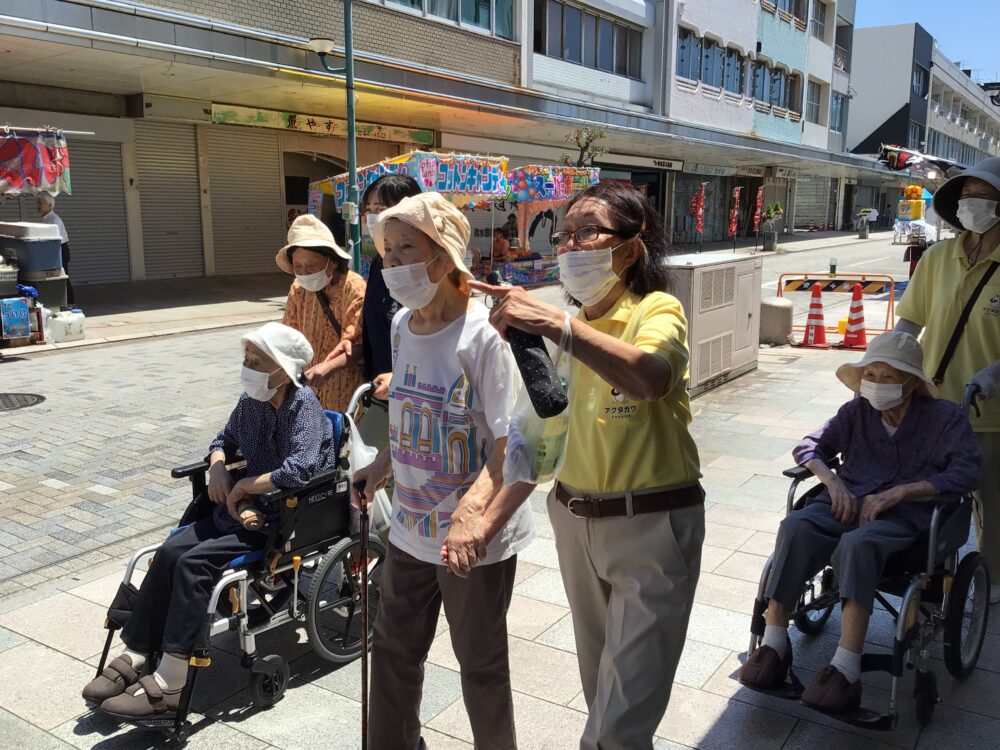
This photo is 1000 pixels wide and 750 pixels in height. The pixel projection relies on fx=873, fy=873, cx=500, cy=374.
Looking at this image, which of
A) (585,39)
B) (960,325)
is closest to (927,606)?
(960,325)

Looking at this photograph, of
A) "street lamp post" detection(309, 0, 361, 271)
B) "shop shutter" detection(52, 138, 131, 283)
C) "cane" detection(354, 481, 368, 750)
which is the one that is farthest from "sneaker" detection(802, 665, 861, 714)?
"shop shutter" detection(52, 138, 131, 283)

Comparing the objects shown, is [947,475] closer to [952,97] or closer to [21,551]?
[21,551]

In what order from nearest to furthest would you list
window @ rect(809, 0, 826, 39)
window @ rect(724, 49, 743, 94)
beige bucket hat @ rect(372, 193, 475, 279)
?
beige bucket hat @ rect(372, 193, 475, 279), window @ rect(724, 49, 743, 94), window @ rect(809, 0, 826, 39)

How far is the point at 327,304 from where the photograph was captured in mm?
4219

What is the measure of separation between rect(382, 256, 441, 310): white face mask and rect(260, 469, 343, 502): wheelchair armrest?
3.68 feet

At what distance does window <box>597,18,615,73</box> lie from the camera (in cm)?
2872

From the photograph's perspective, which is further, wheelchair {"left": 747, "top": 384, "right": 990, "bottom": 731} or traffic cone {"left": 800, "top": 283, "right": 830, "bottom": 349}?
traffic cone {"left": 800, "top": 283, "right": 830, "bottom": 349}

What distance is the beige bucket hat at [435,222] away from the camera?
250 centimetres

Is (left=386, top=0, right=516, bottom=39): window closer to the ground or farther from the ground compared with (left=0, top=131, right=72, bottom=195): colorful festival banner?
farther from the ground

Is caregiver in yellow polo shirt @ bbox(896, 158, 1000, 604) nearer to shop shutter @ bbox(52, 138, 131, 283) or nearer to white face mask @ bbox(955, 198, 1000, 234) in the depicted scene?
white face mask @ bbox(955, 198, 1000, 234)

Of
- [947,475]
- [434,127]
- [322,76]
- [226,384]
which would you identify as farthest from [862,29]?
[947,475]

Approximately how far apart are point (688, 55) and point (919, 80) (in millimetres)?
37646

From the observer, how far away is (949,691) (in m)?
3.35

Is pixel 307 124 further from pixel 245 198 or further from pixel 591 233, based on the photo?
pixel 591 233
